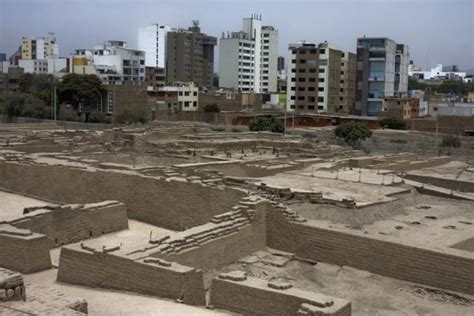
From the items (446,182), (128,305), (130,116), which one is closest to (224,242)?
(128,305)

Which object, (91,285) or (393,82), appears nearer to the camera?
(91,285)

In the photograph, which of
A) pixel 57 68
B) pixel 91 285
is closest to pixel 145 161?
pixel 91 285

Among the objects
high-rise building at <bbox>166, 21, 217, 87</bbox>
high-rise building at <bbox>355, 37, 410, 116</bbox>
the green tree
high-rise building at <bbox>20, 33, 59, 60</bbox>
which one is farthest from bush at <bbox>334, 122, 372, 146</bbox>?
high-rise building at <bbox>20, 33, 59, 60</bbox>

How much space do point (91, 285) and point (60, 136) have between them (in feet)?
55.7

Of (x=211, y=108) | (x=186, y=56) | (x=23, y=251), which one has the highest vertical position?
(x=186, y=56)

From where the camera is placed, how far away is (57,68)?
79.0m

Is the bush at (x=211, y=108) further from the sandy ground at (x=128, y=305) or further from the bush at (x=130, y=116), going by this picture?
the sandy ground at (x=128, y=305)

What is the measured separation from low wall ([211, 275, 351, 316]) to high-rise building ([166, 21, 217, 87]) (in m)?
79.7

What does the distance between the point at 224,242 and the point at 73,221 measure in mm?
3586

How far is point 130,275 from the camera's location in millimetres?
9281

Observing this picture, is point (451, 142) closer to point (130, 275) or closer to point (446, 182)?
point (446, 182)

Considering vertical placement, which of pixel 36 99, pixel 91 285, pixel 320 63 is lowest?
pixel 91 285

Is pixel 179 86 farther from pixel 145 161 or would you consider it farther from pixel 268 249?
pixel 268 249

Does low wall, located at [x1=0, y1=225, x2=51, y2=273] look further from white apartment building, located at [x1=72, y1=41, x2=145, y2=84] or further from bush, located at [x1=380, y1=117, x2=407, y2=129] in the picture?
white apartment building, located at [x1=72, y1=41, x2=145, y2=84]
